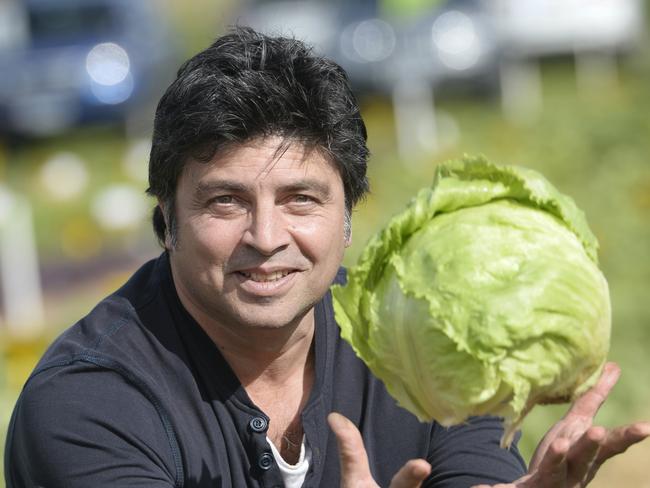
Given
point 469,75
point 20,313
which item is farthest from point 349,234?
point 469,75

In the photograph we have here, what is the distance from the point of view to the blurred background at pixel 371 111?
1020cm

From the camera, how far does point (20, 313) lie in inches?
356

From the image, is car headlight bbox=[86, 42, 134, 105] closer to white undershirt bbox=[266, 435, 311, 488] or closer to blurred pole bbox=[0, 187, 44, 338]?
blurred pole bbox=[0, 187, 44, 338]

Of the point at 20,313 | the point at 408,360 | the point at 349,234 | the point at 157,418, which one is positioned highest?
the point at 349,234

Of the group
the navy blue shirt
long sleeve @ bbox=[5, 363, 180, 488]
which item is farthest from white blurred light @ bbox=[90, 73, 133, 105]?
long sleeve @ bbox=[5, 363, 180, 488]

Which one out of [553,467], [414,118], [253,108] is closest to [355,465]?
[553,467]

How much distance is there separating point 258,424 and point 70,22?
570 inches

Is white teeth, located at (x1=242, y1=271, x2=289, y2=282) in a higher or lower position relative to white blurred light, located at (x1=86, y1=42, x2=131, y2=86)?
lower

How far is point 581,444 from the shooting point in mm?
2867

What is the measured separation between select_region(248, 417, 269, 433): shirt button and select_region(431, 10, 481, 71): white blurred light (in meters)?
12.9

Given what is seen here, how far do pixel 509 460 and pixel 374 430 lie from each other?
0.46 m

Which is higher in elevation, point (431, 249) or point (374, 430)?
point (431, 249)

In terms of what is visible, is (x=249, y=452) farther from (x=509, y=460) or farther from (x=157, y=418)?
(x=509, y=460)

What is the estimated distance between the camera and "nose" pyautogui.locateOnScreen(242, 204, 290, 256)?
312cm
